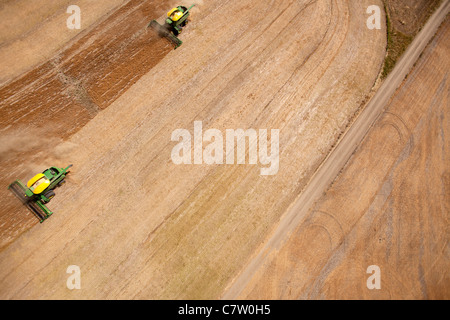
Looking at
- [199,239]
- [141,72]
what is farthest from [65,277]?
[141,72]

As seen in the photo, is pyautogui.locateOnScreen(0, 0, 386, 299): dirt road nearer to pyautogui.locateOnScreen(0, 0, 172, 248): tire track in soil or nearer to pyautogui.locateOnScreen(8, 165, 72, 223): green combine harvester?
pyautogui.locateOnScreen(8, 165, 72, 223): green combine harvester

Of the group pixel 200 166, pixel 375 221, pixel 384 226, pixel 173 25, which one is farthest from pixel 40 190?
pixel 384 226

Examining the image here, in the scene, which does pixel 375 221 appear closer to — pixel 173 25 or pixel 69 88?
pixel 173 25

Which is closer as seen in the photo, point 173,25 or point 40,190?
point 40,190

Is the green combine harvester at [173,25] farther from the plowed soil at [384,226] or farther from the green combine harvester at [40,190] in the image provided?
the plowed soil at [384,226]

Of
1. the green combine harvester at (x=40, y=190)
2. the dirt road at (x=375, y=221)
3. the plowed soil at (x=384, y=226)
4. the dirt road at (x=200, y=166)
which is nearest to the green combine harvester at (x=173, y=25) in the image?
the dirt road at (x=200, y=166)
